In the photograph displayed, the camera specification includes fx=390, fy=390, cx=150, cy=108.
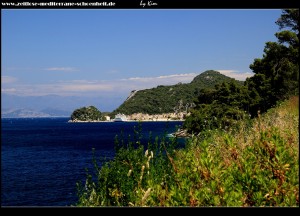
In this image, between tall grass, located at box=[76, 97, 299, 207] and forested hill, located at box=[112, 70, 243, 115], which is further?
forested hill, located at box=[112, 70, 243, 115]

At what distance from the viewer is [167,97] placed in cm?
14900

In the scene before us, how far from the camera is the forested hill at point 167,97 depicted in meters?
117

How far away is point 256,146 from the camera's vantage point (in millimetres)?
7055

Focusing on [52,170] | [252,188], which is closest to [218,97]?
[52,170]

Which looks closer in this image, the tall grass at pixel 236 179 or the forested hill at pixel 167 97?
the tall grass at pixel 236 179

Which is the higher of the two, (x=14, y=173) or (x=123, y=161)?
(x=123, y=161)

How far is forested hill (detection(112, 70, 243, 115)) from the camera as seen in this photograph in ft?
383

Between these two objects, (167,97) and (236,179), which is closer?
(236,179)
